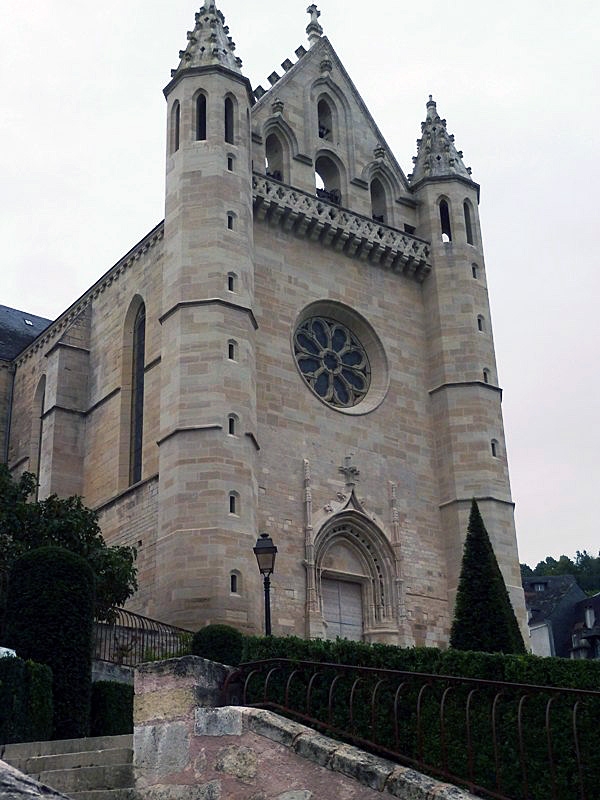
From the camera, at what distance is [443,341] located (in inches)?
1270

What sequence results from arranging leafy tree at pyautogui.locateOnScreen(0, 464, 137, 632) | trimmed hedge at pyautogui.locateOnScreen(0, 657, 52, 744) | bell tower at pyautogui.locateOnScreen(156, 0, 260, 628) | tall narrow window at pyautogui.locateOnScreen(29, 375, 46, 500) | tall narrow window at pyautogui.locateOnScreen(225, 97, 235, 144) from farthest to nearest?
1. tall narrow window at pyautogui.locateOnScreen(29, 375, 46, 500)
2. tall narrow window at pyautogui.locateOnScreen(225, 97, 235, 144)
3. bell tower at pyautogui.locateOnScreen(156, 0, 260, 628)
4. leafy tree at pyautogui.locateOnScreen(0, 464, 137, 632)
5. trimmed hedge at pyautogui.locateOnScreen(0, 657, 52, 744)

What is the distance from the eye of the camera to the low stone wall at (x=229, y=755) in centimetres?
852

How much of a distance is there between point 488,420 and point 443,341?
278 centimetres

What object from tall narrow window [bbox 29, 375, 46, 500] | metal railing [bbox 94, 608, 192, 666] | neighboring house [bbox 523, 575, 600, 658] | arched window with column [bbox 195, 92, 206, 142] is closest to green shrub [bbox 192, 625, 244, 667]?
metal railing [bbox 94, 608, 192, 666]

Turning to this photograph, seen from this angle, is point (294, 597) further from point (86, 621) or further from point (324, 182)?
point (324, 182)

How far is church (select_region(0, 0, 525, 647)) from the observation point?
25594 millimetres

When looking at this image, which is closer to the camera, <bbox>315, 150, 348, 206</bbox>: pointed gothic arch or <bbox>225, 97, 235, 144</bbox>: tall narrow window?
<bbox>225, 97, 235, 144</bbox>: tall narrow window

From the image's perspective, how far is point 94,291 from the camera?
33.7 metres

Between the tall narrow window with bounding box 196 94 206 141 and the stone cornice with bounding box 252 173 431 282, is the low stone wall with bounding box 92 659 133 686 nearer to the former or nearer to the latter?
the stone cornice with bounding box 252 173 431 282

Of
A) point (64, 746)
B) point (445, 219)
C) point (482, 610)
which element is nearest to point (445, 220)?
point (445, 219)

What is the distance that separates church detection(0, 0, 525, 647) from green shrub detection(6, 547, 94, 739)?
6190mm

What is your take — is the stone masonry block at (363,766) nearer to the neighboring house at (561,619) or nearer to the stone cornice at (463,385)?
the stone cornice at (463,385)

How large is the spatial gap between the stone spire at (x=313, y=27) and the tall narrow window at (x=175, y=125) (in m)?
7.71

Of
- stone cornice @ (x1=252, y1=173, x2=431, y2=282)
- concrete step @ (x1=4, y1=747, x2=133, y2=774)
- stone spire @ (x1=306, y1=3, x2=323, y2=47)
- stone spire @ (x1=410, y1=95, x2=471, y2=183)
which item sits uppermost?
stone spire @ (x1=306, y1=3, x2=323, y2=47)
